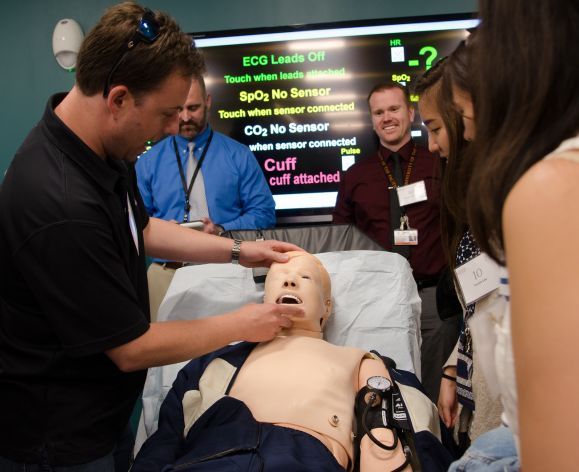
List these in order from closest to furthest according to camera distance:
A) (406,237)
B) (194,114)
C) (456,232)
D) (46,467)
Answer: (46,467) → (456,232) → (406,237) → (194,114)

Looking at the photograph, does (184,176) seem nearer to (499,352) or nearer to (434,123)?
(434,123)

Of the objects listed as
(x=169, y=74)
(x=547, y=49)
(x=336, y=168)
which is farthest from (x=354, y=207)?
(x=547, y=49)

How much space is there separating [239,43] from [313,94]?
0.65 metres

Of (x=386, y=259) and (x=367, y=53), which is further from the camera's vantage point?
(x=367, y=53)

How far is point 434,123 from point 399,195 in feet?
3.92

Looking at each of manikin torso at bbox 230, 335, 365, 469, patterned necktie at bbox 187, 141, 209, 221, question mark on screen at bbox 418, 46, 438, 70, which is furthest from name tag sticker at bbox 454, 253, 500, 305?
question mark on screen at bbox 418, 46, 438, 70

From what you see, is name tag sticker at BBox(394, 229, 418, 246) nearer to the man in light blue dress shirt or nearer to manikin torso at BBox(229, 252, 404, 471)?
the man in light blue dress shirt

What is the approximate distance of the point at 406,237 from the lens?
10.2 feet

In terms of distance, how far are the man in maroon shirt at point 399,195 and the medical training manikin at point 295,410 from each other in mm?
1015

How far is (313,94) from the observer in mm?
4172

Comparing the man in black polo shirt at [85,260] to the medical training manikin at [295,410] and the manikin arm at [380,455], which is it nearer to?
the medical training manikin at [295,410]

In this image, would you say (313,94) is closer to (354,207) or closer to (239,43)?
(239,43)

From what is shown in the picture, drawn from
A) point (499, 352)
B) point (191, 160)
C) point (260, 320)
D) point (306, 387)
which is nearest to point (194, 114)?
point (191, 160)

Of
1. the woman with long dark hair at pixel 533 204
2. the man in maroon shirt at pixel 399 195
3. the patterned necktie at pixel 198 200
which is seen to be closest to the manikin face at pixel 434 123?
the man in maroon shirt at pixel 399 195
